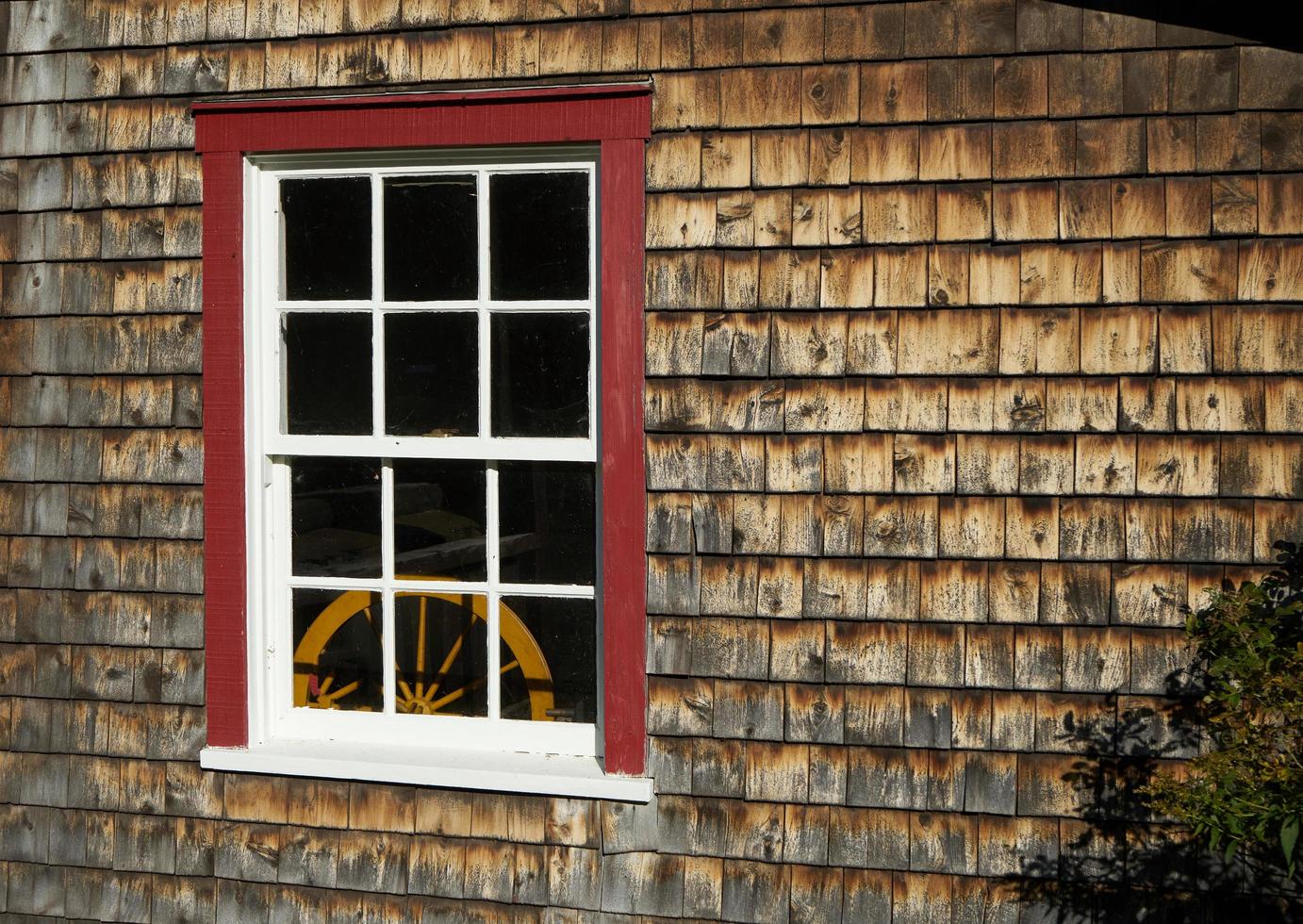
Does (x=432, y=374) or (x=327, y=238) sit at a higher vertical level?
(x=327, y=238)

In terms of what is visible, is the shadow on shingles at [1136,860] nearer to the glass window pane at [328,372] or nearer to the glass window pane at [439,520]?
the glass window pane at [439,520]

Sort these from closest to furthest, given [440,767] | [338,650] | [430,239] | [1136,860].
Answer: [1136,860]
[440,767]
[430,239]
[338,650]

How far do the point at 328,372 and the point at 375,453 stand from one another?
→ 1.02 feet

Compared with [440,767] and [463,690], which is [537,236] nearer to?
[463,690]

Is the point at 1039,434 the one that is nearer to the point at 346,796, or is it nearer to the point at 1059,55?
the point at 1059,55

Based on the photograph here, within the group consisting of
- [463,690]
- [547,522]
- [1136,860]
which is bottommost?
[1136,860]

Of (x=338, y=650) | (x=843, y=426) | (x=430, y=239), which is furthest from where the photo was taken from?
(x=338, y=650)

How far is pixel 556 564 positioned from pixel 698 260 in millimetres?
1001

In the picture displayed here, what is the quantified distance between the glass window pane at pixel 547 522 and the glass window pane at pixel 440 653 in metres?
0.20

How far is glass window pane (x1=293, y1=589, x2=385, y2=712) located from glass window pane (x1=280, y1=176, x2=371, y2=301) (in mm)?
958

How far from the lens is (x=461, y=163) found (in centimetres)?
384

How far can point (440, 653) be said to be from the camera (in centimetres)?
395

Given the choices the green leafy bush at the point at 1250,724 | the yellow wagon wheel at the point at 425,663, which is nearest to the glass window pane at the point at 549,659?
the yellow wagon wheel at the point at 425,663

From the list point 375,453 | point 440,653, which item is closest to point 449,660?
point 440,653
